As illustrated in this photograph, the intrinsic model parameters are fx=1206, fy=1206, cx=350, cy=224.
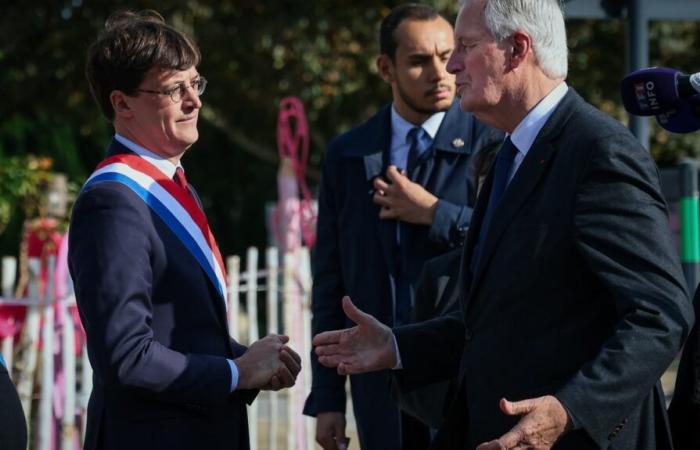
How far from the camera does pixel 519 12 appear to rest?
287 centimetres

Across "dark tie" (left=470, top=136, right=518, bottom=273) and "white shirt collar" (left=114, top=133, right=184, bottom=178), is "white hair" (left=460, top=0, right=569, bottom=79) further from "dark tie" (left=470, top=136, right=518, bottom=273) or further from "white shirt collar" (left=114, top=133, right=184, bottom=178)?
"white shirt collar" (left=114, top=133, right=184, bottom=178)

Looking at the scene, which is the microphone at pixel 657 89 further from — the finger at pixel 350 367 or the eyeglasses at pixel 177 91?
the eyeglasses at pixel 177 91

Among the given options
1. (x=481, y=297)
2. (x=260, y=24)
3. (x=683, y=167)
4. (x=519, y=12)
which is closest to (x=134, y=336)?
(x=481, y=297)

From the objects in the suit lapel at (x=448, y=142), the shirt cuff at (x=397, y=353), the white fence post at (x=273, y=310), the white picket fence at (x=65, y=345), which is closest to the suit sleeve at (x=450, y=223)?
the suit lapel at (x=448, y=142)

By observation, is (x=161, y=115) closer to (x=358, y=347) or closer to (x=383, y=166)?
(x=358, y=347)

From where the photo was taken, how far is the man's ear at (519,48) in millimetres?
2855

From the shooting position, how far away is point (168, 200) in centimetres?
326

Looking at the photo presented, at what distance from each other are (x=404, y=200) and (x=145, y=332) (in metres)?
1.27

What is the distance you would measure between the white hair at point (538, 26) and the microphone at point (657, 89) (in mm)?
171

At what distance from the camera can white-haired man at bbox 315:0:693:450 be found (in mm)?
2551

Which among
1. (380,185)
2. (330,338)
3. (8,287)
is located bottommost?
(330,338)

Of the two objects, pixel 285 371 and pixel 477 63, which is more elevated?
pixel 477 63

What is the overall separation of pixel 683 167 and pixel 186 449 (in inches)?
181

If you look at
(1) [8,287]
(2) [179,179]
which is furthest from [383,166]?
(1) [8,287]
